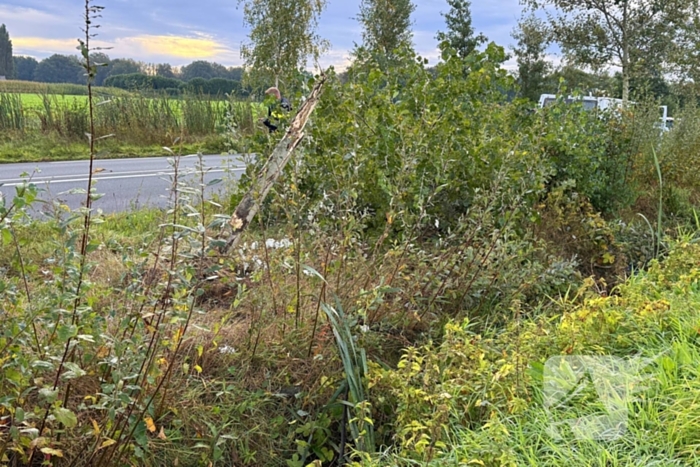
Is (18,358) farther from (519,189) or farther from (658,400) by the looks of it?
(519,189)

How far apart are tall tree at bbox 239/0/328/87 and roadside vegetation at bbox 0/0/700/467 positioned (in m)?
12.4

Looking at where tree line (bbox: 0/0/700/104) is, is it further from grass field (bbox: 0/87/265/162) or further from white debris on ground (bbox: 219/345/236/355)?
white debris on ground (bbox: 219/345/236/355)

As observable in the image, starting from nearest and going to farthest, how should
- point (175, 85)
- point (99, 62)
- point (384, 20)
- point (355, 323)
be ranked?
point (99, 62)
point (355, 323)
point (175, 85)
point (384, 20)

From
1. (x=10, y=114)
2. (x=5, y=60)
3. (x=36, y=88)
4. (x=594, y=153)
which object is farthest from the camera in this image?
(x=5, y=60)

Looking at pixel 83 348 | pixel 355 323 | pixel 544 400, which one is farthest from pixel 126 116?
pixel 544 400

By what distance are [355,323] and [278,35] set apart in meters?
15.5

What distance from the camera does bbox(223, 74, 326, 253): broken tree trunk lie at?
3.16 m

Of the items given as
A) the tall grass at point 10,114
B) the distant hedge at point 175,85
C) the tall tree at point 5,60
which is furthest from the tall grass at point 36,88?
the tall tree at point 5,60

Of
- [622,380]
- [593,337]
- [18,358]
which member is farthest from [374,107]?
[18,358]

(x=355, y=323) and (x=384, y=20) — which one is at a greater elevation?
(x=384, y=20)

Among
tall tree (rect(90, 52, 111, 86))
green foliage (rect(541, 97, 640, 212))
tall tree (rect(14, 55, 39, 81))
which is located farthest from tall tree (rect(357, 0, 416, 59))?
tall tree (rect(90, 52, 111, 86))

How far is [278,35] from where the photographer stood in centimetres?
1631

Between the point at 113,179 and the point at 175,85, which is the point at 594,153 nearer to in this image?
the point at 113,179

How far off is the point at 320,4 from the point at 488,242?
1558 cm
